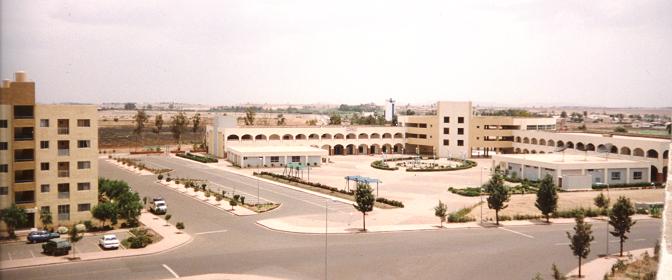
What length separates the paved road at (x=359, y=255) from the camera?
77.5ft

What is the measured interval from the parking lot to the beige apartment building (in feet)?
9.36

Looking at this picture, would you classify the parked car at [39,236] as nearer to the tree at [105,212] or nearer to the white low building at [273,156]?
the tree at [105,212]

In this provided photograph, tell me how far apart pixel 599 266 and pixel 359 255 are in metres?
10.5

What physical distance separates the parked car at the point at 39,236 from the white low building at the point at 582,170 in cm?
3924

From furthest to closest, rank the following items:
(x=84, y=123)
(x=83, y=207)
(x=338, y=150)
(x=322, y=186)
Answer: (x=338, y=150) < (x=322, y=186) < (x=84, y=123) < (x=83, y=207)

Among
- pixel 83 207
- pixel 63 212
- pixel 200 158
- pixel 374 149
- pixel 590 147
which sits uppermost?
pixel 590 147

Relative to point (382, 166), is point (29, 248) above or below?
below

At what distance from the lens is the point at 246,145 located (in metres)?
75.5

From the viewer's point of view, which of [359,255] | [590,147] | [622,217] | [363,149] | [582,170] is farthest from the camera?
[363,149]

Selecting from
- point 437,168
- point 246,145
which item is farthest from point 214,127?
point 437,168

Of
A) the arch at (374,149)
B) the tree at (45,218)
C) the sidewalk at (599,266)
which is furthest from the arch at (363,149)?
the sidewalk at (599,266)

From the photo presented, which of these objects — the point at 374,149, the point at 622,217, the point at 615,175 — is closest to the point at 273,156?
the point at 374,149

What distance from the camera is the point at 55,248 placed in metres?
26.7

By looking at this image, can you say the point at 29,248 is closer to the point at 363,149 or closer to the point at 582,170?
the point at 582,170
